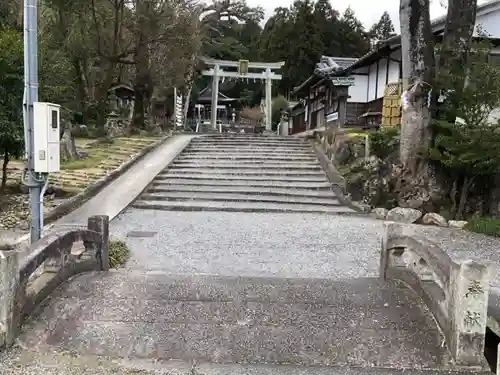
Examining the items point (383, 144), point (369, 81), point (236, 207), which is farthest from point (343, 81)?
point (236, 207)

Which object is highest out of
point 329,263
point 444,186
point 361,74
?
point 361,74

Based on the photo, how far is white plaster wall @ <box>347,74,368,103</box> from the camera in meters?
21.9

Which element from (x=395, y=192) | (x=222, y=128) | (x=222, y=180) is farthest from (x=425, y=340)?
(x=222, y=128)

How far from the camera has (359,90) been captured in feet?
71.9

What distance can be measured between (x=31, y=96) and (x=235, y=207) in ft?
21.2

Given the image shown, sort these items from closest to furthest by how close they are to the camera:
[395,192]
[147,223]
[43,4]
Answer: [147,223], [395,192], [43,4]

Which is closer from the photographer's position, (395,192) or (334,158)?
(395,192)

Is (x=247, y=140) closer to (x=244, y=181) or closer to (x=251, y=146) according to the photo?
(x=251, y=146)

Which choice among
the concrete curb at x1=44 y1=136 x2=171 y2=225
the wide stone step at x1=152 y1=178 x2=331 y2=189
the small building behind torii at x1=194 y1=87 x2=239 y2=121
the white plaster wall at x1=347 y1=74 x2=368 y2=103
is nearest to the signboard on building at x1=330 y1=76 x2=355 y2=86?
the white plaster wall at x1=347 y1=74 x2=368 y2=103

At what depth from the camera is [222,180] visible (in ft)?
43.7

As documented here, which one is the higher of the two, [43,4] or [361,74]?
[43,4]

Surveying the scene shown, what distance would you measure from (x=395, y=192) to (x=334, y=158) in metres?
3.10

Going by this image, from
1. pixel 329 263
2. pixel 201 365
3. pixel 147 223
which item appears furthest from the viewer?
pixel 147 223

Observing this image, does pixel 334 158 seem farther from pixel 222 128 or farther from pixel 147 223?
pixel 222 128
